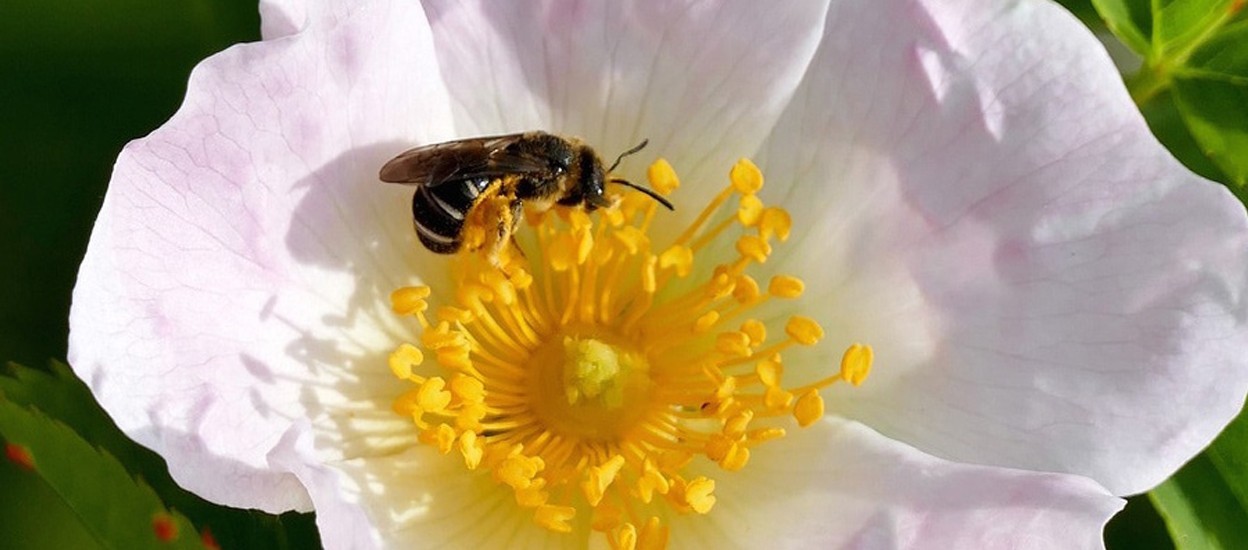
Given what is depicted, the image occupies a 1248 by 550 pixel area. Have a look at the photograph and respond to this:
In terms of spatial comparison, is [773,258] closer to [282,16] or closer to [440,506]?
[440,506]

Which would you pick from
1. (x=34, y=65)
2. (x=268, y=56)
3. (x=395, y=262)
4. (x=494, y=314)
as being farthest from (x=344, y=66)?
(x=34, y=65)

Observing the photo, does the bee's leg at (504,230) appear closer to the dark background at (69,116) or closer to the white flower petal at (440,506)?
the white flower petal at (440,506)

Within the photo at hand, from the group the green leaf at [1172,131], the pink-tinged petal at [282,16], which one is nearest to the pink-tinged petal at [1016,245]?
the green leaf at [1172,131]

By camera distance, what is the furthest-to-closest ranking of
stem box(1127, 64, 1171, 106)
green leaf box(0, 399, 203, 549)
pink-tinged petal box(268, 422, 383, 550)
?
stem box(1127, 64, 1171, 106) → green leaf box(0, 399, 203, 549) → pink-tinged petal box(268, 422, 383, 550)

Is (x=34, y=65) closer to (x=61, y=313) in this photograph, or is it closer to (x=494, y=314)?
(x=61, y=313)

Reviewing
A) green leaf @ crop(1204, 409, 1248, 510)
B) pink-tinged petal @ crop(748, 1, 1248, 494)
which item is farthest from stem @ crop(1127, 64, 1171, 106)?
green leaf @ crop(1204, 409, 1248, 510)

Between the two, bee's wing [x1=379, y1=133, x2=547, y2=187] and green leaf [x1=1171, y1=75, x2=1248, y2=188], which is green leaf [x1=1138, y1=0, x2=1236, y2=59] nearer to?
green leaf [x1=1171, y1=75, x2=1248, y2=188]

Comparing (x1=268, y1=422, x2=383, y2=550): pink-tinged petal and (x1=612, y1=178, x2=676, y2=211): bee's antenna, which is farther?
(x1=612, y1=178, x2=676, y2=211): bee's antenna
